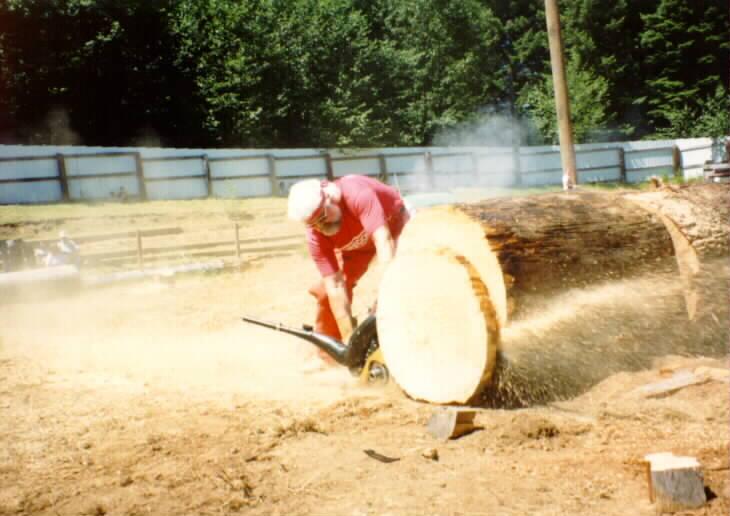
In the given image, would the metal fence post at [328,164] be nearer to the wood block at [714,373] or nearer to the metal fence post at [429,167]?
the metal fence post at [429,167]

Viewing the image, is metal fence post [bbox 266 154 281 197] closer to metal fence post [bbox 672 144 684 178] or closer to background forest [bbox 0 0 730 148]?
background forest [bbox 0 0 730 148]

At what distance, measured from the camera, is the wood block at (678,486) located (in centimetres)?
246

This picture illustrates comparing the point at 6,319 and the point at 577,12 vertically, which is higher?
the point at 577,12

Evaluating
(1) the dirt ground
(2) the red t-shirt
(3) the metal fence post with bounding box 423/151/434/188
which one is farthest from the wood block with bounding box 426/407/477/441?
(3) the metal fence post with bounding box 423/151/434/188

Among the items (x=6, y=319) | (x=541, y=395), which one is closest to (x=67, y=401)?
(x=541, y=395)

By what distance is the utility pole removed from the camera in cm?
984

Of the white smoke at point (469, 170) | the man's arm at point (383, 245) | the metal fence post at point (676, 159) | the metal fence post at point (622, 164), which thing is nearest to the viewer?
the man's arm at point (383, 245)

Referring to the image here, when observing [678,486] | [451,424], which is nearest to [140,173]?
[451,424]

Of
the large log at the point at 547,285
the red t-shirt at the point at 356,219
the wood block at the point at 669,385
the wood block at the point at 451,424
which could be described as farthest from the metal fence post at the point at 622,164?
the wood block at the point at 451,424

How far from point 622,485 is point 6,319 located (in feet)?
22.8

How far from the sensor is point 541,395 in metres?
3.87

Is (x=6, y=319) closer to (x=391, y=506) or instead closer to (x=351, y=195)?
(x=351, y=195)

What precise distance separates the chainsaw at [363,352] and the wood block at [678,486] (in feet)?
6.83

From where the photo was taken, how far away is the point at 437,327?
12.8 ft
